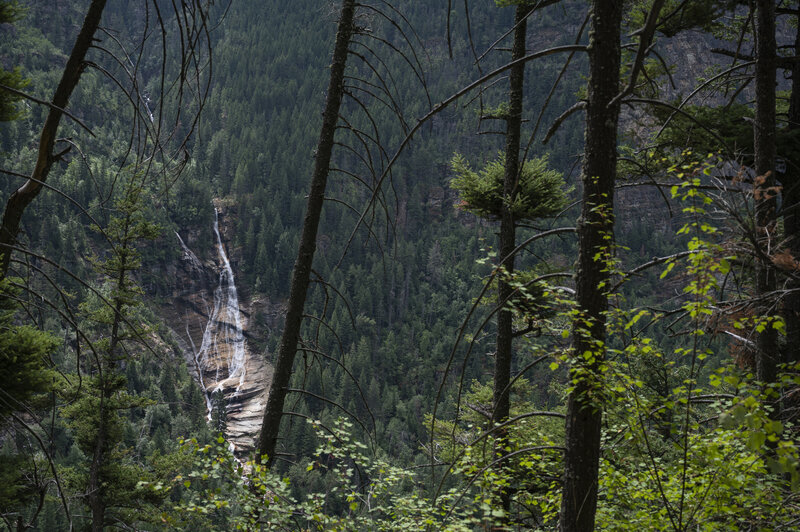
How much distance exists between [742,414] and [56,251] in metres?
81.8

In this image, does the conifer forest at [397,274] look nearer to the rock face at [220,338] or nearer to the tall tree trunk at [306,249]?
the tall tree trunk at [306,249]

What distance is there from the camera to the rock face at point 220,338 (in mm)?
65812

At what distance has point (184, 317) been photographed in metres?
84.6

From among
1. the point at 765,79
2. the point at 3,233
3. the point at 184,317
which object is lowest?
the point at 184,317

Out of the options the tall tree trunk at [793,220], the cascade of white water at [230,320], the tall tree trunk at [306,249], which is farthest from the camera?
the cascade of white water at [230,320]

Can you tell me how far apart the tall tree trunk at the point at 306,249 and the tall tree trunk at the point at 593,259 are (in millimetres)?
2452

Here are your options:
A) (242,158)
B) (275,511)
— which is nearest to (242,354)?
(242,158)

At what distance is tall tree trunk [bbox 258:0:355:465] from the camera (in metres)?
4.37

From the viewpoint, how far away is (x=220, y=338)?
3201 inches

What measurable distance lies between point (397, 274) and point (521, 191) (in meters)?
92.9

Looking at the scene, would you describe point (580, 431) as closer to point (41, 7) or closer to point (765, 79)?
point (765, 79)

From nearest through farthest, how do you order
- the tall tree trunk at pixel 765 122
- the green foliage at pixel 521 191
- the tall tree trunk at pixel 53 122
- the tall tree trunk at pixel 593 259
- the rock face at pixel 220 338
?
the tall tree trunk at pixel 53 122
the tall tree trunk at pixel 593 259
the tall tree trunk at pixel 765 122
the green foliage at pixel 521 191
the rock face at pixel 220 338

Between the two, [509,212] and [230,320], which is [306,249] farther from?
[230,320]

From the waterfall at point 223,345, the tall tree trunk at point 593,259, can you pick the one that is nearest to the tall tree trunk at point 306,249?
the tall tree trunk at point 593,259
